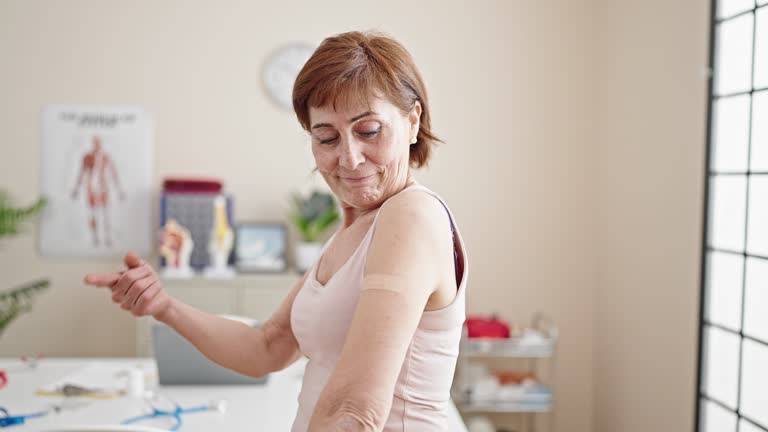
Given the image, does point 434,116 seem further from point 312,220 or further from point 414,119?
point 414,119

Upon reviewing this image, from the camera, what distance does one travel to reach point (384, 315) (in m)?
0.96

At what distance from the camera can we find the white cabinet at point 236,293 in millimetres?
3547

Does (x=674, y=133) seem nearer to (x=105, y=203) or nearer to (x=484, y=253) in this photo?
(x=484, y=253)

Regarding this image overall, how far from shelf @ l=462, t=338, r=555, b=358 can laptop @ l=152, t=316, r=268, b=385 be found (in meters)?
1.43

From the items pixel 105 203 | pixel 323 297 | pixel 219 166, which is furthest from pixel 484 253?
pixel 323 297

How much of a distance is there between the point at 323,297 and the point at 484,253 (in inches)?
116

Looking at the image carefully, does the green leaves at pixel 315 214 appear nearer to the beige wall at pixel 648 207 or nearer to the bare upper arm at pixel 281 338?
the beige wall at pixel 648 207

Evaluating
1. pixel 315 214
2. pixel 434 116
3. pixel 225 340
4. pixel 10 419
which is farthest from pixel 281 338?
pixel 434 116

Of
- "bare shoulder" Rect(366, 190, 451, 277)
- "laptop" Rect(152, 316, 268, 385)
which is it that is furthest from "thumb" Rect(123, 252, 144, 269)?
"laptop" Rect(152, 316, 268, 385)

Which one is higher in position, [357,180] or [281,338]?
[357,180]

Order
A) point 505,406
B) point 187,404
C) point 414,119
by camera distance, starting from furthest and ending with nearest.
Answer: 1. point 505,406
2. point 187,404
3. point 414,119


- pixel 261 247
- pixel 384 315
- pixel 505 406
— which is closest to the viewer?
pixel 384 315

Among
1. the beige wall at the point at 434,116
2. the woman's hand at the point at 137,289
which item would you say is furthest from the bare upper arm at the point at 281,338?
the beige wall at the point at 434,116

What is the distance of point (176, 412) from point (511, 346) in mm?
1984
